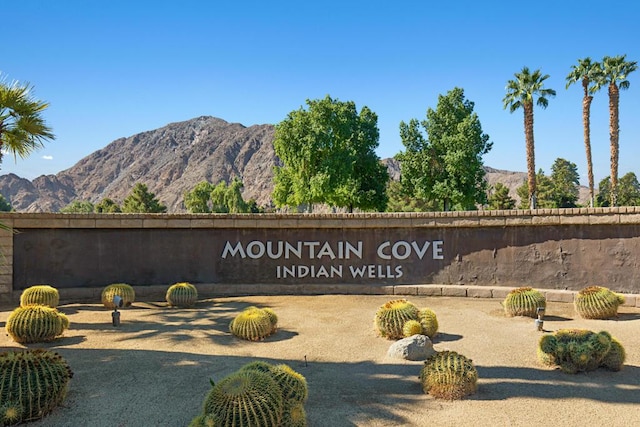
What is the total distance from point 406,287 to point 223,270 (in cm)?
613

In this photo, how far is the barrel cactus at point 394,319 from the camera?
394 inches

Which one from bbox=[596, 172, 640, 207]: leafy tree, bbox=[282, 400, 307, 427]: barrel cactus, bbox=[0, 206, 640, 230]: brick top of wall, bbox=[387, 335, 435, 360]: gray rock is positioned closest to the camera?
bbox=[282, 400, 307, 427]: barrel cactus

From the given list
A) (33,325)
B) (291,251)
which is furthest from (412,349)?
(291,251)

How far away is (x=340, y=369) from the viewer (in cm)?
832

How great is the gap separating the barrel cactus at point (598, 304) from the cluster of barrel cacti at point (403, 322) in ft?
13.7

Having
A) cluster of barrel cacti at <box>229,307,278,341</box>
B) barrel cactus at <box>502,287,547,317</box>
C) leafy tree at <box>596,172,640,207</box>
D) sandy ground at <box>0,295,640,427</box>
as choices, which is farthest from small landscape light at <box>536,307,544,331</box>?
leafy tree at <box>596,172,640,207</box>

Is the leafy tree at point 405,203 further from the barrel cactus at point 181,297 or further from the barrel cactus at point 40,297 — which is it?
the barrel cactus at point 40,297

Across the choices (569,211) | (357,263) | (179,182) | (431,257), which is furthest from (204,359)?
(179,182)

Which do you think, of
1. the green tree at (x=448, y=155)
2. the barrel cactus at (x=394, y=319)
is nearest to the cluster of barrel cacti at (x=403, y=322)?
the barrel cactus at (x=394, y=319)

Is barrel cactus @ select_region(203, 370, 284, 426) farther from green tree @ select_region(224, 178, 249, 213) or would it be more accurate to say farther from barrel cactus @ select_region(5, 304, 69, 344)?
green tree @ select_region(224, 178, 249, 213)

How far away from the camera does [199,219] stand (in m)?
16.3

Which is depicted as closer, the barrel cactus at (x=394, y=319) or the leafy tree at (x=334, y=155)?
the barrel cactus at (x=394, y=319)

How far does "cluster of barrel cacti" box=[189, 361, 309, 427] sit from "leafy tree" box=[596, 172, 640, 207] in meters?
54.0

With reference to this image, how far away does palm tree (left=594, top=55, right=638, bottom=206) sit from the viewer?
37719 millimetres
